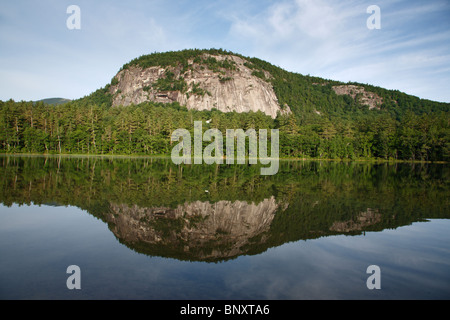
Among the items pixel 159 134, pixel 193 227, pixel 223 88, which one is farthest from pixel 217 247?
pixel 223 88

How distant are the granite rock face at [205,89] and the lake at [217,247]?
13350 centimetres

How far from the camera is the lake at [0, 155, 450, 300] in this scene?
632cm

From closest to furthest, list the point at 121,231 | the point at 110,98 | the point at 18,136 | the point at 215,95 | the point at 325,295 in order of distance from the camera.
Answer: the point at 325,295
the point at 121,231
the point at 18,136
the point at 215,95
the point at 110,98

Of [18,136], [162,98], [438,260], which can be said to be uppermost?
[162,98]

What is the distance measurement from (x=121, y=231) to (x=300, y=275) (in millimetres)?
6224

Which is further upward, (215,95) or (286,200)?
(215,95)

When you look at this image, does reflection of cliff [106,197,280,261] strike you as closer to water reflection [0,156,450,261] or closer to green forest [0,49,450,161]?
water reflection [0,156,450,261]

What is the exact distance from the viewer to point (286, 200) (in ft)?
53.7

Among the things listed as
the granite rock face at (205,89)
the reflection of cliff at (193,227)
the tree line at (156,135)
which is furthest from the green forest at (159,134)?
the reflection of cliff at (193,227)

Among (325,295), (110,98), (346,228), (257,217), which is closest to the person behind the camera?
(325,295)

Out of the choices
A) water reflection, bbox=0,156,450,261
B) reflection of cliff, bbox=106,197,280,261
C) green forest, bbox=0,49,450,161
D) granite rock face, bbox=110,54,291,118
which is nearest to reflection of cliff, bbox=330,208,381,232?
water reflection, bbox=0,156,450,261
